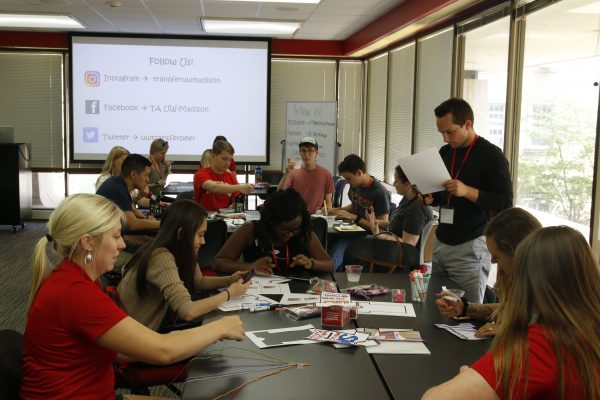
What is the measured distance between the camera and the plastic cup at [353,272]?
3.30 meters

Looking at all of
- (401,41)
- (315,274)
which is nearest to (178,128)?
(401,41)

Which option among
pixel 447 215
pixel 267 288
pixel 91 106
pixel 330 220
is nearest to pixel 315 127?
pixel 91 106

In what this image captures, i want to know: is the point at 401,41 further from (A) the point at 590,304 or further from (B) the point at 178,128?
(A) the point at 590,304

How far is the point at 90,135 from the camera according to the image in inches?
388

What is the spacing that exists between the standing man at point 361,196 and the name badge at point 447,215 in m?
1.81

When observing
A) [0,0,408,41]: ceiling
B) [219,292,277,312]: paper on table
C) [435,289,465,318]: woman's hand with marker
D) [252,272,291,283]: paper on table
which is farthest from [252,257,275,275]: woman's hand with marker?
[0,0,408,41]: ceiling

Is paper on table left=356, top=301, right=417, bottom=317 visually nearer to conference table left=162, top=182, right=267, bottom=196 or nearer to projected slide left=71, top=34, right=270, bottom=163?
conference table left=162, top=182, right=267, bottom=196

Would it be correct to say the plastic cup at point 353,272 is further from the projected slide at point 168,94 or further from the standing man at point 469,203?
the projected slide at point 168,94

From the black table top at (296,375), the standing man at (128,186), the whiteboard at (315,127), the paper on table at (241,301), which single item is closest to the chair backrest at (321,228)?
the standing man at (128,186)

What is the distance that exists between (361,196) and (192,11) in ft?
12.4

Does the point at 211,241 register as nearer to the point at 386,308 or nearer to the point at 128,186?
the point at 128,186

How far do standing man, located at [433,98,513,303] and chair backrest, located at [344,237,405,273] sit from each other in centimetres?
33

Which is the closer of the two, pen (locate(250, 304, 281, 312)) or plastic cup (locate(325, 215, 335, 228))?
pen (locate(250, 304, 281, 312))

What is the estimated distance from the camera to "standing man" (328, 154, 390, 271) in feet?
17.7
